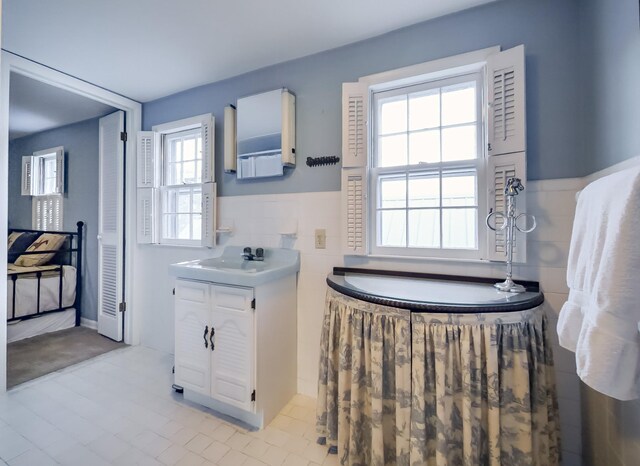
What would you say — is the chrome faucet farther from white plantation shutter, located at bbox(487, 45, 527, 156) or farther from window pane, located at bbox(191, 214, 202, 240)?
white plantation shutter, located at bbox(487, 45, 527, 156)

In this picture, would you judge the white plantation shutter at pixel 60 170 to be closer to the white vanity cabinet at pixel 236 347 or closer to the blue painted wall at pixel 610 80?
the white vanity cabinet at pixel 236 347

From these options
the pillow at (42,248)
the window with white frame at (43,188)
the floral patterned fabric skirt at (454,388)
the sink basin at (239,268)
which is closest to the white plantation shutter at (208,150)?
the sink basin at (239,268)

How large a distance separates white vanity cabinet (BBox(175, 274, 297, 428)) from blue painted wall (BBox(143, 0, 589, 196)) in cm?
85

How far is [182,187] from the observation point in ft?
8.60

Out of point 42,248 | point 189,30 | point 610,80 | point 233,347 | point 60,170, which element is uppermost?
point 189,30

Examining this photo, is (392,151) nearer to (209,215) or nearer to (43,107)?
(209,215)

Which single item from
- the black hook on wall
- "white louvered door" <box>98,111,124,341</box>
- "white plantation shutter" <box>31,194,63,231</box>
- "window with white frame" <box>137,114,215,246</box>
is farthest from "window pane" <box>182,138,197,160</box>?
"white plantation shutter" <box>31,194,63,231</box>

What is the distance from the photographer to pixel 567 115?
145 cm

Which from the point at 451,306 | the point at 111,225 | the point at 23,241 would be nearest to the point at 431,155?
the point at 451,306

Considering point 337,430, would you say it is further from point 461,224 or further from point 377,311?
point 461,224

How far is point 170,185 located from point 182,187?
0.16 m

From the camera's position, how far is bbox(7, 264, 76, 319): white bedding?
2940 mm

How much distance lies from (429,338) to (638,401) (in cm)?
71

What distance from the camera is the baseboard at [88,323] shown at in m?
3.27
